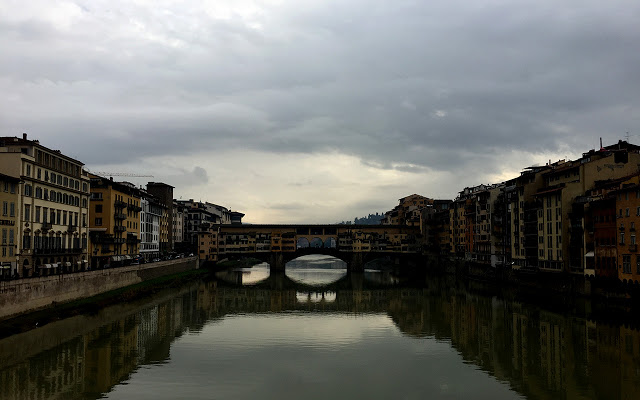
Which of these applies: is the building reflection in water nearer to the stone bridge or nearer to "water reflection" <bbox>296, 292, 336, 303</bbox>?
"water reflection" <bbox>296, 292, 336, 303</bbox>

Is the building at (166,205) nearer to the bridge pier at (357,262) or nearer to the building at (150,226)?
the building at (150,226)

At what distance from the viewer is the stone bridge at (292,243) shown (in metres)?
124

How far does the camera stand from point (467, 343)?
43594mm

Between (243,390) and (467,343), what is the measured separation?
20.7 meters

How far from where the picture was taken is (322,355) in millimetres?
39125

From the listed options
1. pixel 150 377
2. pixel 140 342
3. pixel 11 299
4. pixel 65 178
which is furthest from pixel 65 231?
pixel 150 377

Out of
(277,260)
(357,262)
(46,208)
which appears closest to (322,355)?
(46,208)

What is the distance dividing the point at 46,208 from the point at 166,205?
69880mm

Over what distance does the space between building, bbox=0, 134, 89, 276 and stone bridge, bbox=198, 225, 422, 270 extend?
53615mm

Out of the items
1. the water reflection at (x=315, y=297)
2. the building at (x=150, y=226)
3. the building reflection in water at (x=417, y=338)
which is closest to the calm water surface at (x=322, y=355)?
the building reflection in water at (x=417, y=338)

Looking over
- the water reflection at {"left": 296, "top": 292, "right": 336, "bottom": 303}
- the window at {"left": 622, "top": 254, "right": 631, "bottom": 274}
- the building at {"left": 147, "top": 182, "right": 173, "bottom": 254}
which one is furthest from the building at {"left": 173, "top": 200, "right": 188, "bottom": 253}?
the window at {"left": 622, "top": 254, "right": 631, "bottom": 274}

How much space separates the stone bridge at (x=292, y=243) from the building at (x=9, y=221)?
67.9 meters

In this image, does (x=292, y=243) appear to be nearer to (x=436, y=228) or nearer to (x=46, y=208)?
(x=436, y=228)

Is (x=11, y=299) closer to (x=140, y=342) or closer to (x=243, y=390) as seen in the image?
(x=140, y=342)
